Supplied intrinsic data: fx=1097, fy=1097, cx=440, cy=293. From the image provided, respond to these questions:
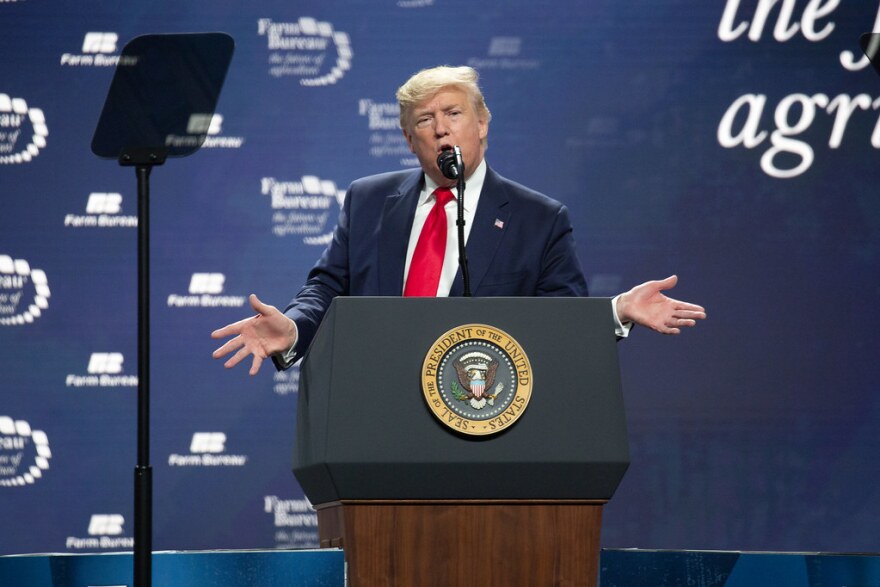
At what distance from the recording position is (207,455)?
3953 mm

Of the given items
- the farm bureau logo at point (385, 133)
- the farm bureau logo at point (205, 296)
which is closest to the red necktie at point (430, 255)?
the farm bureau logo at point (385, 133)

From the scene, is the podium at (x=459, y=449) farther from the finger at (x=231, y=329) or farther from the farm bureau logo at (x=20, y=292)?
the farm bureau logo at (x=20, y=292)

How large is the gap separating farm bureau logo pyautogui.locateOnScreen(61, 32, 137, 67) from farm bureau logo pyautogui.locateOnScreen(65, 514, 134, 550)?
1.64 metres

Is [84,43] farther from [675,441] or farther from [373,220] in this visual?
[675,441]

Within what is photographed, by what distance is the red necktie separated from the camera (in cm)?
232

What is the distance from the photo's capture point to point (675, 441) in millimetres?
4027

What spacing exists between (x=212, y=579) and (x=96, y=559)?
25 cm

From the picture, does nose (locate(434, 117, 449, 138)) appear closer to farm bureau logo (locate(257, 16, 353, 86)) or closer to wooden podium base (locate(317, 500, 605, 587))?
wooden podium base (locate(317, 500, 605, 587))

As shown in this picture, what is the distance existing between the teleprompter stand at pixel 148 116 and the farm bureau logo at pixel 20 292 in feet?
1.73

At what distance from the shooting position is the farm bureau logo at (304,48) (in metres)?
4.02

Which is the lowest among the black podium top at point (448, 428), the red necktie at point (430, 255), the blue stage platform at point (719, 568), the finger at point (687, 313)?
the blue stage platform at point (719, 568)

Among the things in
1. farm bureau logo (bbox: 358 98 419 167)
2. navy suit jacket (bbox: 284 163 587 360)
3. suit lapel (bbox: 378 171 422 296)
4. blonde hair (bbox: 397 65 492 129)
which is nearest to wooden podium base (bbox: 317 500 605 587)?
navy suit jacket (bbox: 284 163 587 360)

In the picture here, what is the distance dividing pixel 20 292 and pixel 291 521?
1279 mm

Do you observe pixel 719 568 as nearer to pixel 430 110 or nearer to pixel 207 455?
pixel 430 110
